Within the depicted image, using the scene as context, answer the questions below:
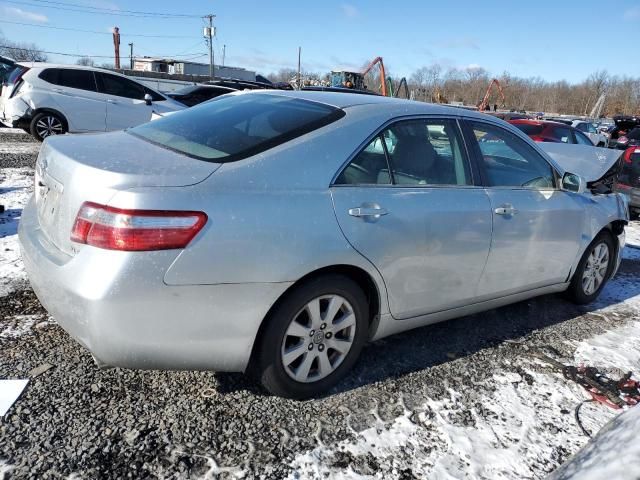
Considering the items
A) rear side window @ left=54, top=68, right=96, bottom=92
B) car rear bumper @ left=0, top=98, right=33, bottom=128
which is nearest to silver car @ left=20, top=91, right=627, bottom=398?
car rear bumper @ left=0, top=98, right=33, bottom=128

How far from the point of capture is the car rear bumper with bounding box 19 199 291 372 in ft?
6.84

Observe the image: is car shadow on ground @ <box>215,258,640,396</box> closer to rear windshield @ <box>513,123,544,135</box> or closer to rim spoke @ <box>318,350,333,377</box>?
rim spoke @ <box>318,350,333,377</box>

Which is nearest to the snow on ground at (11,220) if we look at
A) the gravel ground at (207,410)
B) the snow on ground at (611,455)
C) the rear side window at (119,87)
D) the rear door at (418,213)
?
the gravel ground at (207,410)

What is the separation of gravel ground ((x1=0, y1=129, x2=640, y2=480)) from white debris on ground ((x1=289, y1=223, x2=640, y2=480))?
0.02m

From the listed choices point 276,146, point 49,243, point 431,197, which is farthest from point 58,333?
point 431,197

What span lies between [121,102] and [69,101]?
0.98 metres

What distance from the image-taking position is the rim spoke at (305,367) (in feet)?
8.71

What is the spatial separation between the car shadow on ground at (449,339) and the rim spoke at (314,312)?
0.47 m

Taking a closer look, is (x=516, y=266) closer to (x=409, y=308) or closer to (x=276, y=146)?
(x=409, y=308)

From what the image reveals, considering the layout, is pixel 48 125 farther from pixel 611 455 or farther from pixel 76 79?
pixel 611 455

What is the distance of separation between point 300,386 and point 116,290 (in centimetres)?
112

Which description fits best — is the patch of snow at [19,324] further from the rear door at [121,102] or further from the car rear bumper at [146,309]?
the rear door at [121,102]

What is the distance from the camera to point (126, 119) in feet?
34.9

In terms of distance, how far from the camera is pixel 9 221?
5.16 m
